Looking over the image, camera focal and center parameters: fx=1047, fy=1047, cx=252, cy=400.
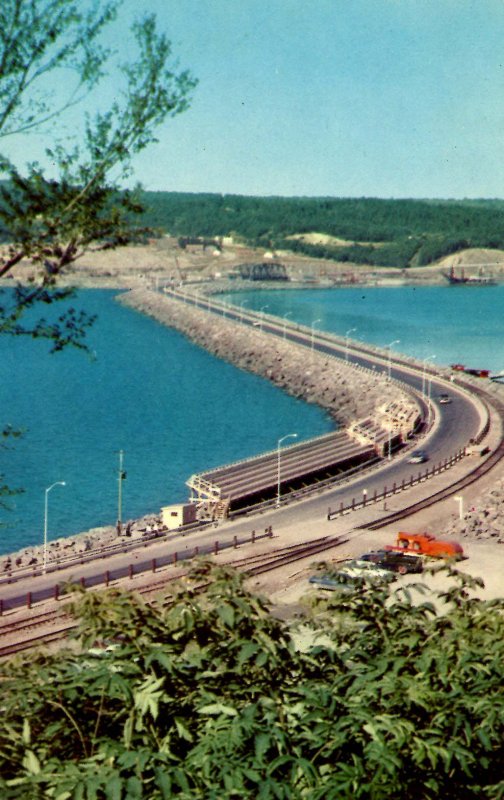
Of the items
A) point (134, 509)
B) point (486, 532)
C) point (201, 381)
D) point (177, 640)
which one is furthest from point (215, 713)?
point (201, 381)

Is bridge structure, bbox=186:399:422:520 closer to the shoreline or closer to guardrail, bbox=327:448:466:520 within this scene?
the shoreline

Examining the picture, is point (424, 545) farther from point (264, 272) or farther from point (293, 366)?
point (264, 272)

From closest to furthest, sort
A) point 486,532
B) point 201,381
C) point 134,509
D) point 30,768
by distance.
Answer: point 30,768 < point 486,532 < point 134,509 < point 201,381

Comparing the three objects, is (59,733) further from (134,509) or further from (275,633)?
(134,509)

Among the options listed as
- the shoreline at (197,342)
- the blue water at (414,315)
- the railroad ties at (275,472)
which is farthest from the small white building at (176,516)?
the blue water at (414,315)

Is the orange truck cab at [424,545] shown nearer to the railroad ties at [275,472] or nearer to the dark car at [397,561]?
the dark car at [397,561]

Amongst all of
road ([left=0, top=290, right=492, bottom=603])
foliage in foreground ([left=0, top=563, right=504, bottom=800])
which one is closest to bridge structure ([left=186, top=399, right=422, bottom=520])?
road ([left=0, top=290, right=492, bottom=603])
